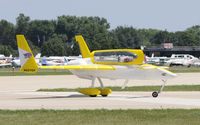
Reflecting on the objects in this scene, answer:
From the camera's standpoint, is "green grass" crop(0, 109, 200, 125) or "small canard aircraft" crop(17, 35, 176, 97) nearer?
"green grass" crop(0, 109, 200, 125)

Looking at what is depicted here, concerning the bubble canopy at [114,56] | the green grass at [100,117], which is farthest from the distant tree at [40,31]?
the green grass at [100,117]

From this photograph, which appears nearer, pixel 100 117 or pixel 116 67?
pixel 100 117

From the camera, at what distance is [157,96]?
77.8 feet

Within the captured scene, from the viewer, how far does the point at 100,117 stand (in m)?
16.3

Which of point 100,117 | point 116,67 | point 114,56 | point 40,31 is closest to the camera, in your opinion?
point 100,117

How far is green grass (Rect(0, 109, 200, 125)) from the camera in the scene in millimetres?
15203

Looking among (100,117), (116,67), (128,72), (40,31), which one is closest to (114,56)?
(116,67)

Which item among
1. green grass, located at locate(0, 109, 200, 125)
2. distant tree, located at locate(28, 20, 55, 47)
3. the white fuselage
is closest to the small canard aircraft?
the white fuselage

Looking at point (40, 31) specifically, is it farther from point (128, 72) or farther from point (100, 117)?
point (100, 117)

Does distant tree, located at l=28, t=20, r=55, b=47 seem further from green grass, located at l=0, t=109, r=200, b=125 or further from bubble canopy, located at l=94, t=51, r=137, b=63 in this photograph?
green grass, located at l=0, t=109, r=200, b=125

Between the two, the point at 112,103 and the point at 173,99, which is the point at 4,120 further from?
the point at 173,99

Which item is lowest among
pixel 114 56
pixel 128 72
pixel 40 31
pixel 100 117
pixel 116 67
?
pixel 100 117

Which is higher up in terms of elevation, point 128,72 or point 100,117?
point 128,72

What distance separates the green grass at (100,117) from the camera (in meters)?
15.2
